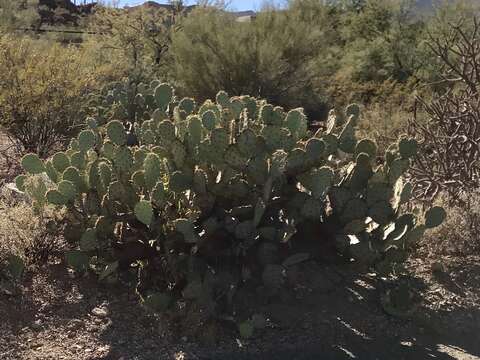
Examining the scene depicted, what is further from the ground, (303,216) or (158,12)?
(158,12)

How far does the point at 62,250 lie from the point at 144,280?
92 centimetres

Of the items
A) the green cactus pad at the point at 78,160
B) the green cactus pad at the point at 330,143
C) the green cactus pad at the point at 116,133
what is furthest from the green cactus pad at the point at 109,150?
the green cactus pad at the point at 330,143

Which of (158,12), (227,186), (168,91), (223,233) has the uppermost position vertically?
(158,12)

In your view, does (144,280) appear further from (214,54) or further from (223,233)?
(214,54)

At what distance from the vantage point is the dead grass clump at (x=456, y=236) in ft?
20.7

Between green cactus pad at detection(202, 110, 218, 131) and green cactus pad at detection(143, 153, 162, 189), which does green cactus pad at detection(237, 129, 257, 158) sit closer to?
green cactus pad at detection(202, 110, 218, 131)

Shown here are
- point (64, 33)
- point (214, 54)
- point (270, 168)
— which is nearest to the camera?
point (270, 168)

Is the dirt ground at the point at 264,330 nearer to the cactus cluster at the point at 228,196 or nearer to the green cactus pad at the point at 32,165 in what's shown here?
the cactus cluster at the point at 228,196

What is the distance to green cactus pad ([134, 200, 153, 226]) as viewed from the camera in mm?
4629

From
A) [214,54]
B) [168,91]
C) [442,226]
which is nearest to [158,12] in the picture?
[214,54]

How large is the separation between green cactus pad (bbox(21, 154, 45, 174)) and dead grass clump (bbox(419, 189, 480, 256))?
142 inches

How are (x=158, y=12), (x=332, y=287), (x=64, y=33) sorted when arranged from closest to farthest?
(x=332, y=287) < (x=158, y=12) < (x=64, y=33)

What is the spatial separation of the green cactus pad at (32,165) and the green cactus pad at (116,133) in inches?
29.4

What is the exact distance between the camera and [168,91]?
6793mm
